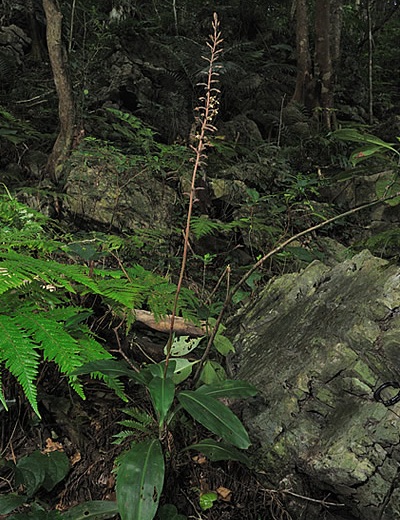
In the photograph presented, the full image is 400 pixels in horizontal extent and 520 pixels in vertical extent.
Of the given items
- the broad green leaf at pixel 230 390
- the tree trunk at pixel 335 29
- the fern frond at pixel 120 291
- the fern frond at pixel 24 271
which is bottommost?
the broad green leaf at pixel 230 390

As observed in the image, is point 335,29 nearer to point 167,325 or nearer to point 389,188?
point 389,188

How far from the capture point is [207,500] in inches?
70.1

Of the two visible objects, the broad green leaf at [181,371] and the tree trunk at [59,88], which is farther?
the tree trunk at [59,88]

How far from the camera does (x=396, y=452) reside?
1.60 m

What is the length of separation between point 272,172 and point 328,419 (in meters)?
4.82

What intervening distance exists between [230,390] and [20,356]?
2.66 ft

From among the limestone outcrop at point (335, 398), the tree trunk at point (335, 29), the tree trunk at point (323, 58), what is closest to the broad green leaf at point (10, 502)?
the limestone outcrop at point (335, 398)

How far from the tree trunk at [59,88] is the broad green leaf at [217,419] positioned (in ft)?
13.1

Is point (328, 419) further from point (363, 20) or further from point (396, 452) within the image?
point (363, 20)

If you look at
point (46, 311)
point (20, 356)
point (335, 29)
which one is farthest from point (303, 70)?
point (20, 356)

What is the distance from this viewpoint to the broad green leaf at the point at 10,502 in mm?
1552

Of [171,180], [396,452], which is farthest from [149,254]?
[396,452]

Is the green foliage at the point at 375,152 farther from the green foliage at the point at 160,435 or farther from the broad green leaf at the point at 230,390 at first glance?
the green foliage at the point at 160,435

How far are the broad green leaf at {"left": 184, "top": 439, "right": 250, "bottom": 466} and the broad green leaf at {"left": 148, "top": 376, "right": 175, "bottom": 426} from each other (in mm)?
313
